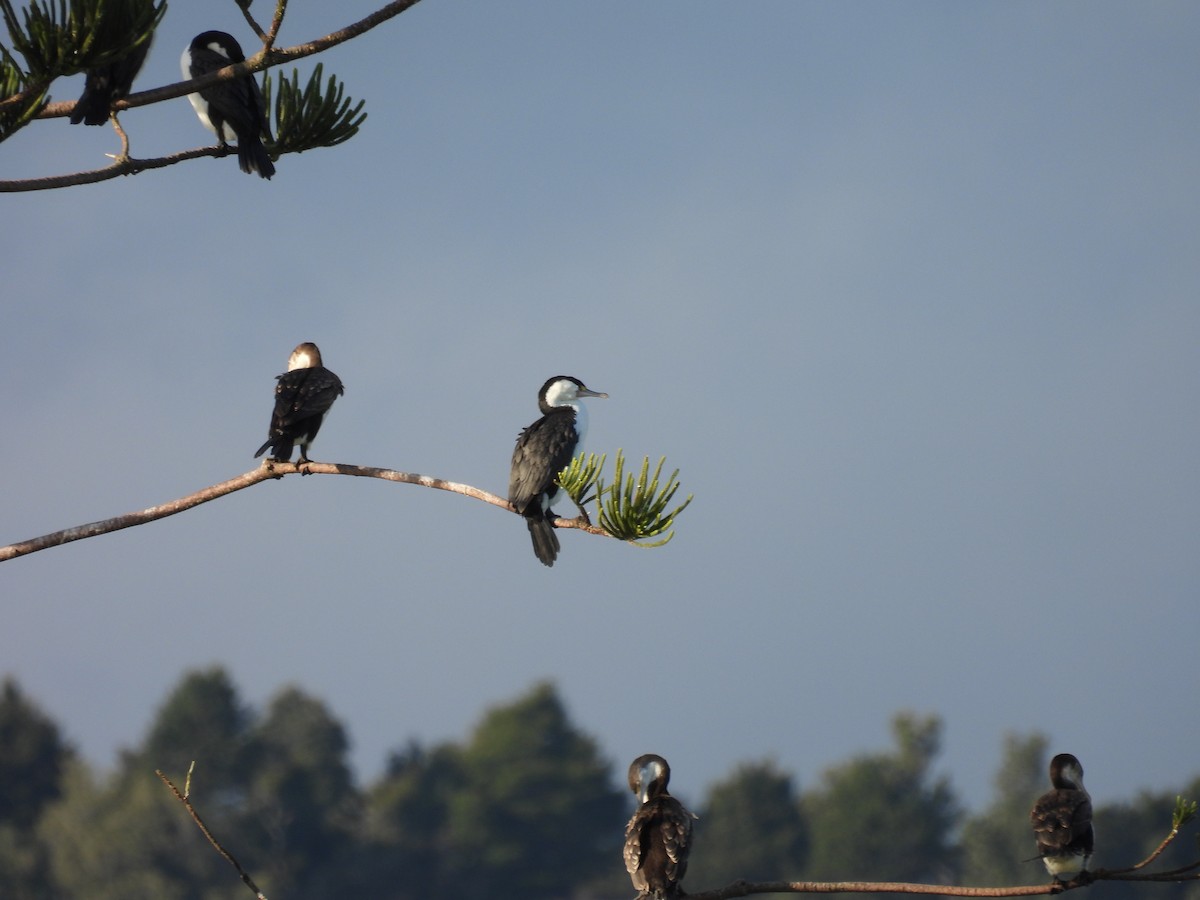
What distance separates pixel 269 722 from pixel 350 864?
14870 mm

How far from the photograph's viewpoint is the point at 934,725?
141 metres

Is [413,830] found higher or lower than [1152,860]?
higher

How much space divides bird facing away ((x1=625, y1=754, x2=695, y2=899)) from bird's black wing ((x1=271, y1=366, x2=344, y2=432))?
10.8 ft

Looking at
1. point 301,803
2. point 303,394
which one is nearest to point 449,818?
point 301,803

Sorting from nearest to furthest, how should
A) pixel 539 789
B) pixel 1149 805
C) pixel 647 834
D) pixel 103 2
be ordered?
pixel 103 2, pixel 647 834, pixel 1149 805, pixel 539 789

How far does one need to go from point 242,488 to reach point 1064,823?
6.48 metres

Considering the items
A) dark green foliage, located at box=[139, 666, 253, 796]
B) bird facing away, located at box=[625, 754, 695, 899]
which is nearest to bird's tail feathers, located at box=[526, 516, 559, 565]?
bird facing away, located at box=[625, 754, 695, 899]

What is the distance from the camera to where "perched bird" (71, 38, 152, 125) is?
25.1ft

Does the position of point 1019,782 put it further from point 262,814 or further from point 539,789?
point 262,814

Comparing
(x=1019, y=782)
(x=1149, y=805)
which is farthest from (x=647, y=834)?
(x=1019, y=782)

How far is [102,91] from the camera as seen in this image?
304 inches

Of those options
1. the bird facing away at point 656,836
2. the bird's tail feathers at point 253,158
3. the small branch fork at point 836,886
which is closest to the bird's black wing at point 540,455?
the bird facing away at point 656,836

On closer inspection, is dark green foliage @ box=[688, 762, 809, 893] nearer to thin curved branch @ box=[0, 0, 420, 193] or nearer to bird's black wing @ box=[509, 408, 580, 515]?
bird's black wing @ box=[509, 408, 580, 515]

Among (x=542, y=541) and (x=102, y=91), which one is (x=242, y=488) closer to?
(x=102, y=91)
